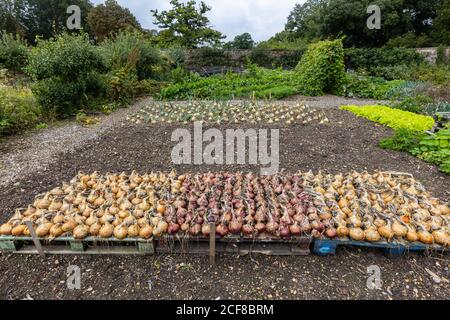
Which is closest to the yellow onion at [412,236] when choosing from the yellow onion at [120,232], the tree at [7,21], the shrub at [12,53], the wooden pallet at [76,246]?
the wooden pallet at [76,246]

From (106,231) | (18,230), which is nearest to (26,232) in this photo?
(18,230)

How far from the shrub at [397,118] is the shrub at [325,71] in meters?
3.49

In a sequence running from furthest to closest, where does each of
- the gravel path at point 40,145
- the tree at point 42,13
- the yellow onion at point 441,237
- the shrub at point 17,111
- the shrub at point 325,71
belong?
the tree at point 42,13 < the shrub at point 325,71 < the shrub at point 17,111 < the gravel path at point 40,145 < the yellow onion at point 441,237

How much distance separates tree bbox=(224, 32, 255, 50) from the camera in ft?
106

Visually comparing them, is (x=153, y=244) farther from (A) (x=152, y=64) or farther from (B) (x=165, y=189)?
(A) (x=152, y=64)

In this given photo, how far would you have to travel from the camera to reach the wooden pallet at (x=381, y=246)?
2449 millimetres

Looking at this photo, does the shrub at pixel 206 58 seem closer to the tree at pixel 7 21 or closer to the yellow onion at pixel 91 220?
the yellow onion at pixel 91 220

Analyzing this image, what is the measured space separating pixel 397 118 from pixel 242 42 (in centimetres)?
3137

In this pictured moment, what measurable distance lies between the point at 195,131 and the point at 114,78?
16.6 ft

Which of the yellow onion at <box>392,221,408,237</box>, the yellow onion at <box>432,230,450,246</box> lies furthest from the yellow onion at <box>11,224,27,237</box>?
the yellow onion at <box>432,230,450,246</box>

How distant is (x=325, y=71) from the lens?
33.5 ft

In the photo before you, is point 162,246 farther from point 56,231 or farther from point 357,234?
point 357,234

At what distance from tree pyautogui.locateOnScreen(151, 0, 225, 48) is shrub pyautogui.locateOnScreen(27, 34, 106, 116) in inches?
666
